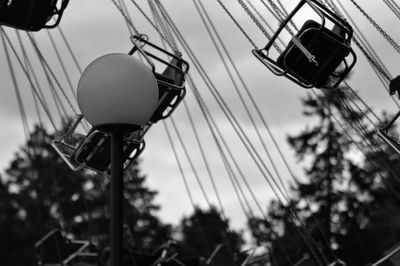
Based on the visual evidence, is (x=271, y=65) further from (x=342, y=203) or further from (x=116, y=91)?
(x=342, y=203)

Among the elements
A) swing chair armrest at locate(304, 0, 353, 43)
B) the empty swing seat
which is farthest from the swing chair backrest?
swing chair armrest at locate(304, 0, 353, 43)

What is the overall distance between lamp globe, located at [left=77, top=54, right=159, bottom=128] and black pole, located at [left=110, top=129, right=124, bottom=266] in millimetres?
143

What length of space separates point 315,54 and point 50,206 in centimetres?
4326

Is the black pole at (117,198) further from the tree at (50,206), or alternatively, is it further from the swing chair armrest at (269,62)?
the tree at (50,206)

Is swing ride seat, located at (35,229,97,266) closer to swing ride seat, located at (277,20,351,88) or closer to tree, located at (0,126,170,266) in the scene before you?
swing ride seat, located at (277,20,351,88)

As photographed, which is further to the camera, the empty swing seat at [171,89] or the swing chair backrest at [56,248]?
the swing chair backrest at [56,248]

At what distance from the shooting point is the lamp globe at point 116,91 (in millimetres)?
4816

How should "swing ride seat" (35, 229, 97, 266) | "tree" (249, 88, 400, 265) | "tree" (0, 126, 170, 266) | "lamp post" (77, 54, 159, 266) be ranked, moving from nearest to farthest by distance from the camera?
"lamp post" (77, 54, 159, 266)
"swing ride seat" (35, 229, 97, 266)
"tree" (249, 88, 400, 265)
"tree" (0, 126, 170, 266)

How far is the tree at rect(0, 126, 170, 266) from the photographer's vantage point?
48406 millimetres

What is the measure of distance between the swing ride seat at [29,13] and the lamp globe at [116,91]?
18.9 ft

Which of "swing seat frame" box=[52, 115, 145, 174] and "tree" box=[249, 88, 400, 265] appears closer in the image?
"swing seat frame" box=[52, 115, 145, 174]

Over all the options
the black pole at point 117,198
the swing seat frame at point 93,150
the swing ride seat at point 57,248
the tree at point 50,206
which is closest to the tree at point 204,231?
the tree at point 50,206

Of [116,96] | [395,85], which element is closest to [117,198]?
[116,96]

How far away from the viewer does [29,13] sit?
10516 millimetres
